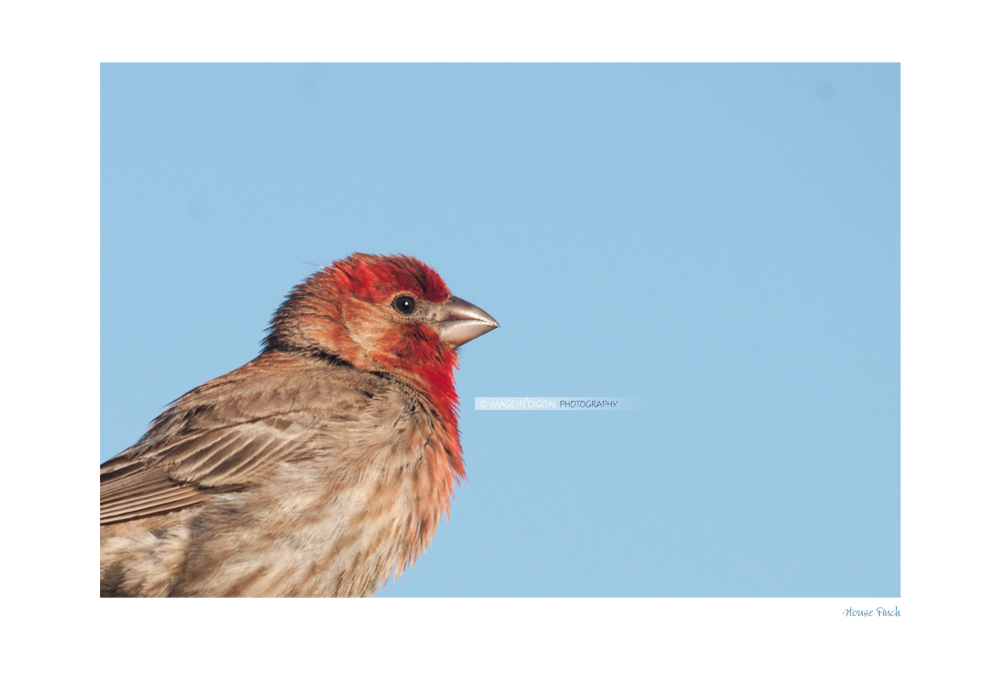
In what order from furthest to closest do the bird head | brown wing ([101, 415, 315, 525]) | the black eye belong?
the black eye → the bird head → brown wing ([101, 415, 315, 525])

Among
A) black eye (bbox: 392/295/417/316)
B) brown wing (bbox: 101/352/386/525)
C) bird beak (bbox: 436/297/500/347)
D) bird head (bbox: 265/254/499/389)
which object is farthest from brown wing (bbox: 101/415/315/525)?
bird beak (bbox: 436/297/500/347)

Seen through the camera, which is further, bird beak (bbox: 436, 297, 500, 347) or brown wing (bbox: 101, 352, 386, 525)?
bird beak (bbox: 436, 297, 500, 347)

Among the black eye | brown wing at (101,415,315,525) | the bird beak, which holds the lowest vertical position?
brown wing at (101,415,315,525)

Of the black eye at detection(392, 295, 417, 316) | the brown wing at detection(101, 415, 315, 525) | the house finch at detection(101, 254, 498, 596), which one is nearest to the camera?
the house finch at detection(101, 254, 498, 596)

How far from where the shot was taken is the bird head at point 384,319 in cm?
675

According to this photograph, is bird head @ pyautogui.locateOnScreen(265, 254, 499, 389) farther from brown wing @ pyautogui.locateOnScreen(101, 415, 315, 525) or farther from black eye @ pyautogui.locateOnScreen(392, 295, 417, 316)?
brown wing @ pyautogui.locateOnScreen(101, 415, 315, 525)

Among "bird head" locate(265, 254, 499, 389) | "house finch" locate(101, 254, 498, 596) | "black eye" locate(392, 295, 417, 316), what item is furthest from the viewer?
"black eye" locate(392, 295, 417, 316)

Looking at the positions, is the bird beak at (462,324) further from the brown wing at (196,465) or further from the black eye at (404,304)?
the brown wing at (196,465)

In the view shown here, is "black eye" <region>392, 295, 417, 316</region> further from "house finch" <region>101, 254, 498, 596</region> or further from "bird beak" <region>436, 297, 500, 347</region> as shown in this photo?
"bird beak" <region>436, 297, 500, 347</region>

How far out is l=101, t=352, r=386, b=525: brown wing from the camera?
19.4 ft

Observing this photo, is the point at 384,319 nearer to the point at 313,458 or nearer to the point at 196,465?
the point at 313,458

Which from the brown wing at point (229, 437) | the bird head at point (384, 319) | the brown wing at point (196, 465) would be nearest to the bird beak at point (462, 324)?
the bird head at point (384, 319)

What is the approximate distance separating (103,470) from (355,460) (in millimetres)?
1666

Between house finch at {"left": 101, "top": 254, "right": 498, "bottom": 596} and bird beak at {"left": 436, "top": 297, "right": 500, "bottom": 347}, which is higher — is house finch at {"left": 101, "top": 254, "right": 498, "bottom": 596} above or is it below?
below
